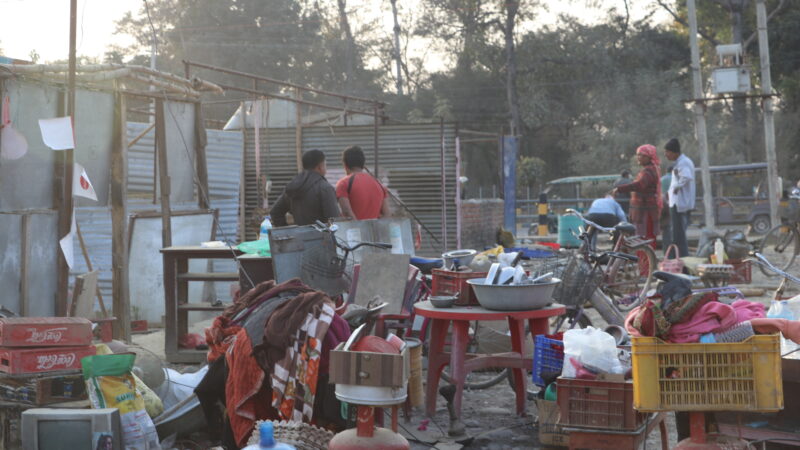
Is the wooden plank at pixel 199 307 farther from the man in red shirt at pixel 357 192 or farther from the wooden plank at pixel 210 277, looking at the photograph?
the man in red shirt at pixel 357 192

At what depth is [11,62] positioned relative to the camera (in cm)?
743

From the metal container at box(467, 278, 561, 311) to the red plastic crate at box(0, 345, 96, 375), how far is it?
2.49 m

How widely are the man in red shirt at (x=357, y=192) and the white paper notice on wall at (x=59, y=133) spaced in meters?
2.75

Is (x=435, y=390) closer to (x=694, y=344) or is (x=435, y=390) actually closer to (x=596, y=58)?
(x=694, y=344)

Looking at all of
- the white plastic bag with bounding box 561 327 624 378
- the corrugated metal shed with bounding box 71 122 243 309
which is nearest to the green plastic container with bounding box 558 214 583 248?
the corrugated metal shed with bounding box 71 122 243 309

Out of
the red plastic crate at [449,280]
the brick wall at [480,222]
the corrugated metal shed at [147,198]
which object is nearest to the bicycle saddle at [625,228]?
the red plastic crate at [449,280]

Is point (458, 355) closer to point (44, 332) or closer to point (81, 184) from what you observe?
point (44, 332)

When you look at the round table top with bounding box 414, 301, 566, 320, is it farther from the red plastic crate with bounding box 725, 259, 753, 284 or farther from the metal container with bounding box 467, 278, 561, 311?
the red plastic crate with bounding box 725, 259, 753, 284

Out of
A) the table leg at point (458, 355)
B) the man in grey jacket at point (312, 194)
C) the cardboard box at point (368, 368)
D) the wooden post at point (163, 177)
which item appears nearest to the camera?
the cardboard box at point (368, 368)

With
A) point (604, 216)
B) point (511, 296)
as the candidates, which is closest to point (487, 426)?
point (511, 296)

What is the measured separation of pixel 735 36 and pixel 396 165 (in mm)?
24581

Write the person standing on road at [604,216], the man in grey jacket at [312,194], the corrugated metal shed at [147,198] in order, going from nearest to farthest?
the man in grey jacket at [312,194] < the corrugated metal shed at [147,198] < the person standing on road at [604,216]

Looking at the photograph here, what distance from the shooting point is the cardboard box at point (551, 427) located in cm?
516

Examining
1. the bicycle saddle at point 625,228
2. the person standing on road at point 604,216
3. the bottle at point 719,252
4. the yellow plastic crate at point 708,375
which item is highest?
the person standing on road at point 604,216
